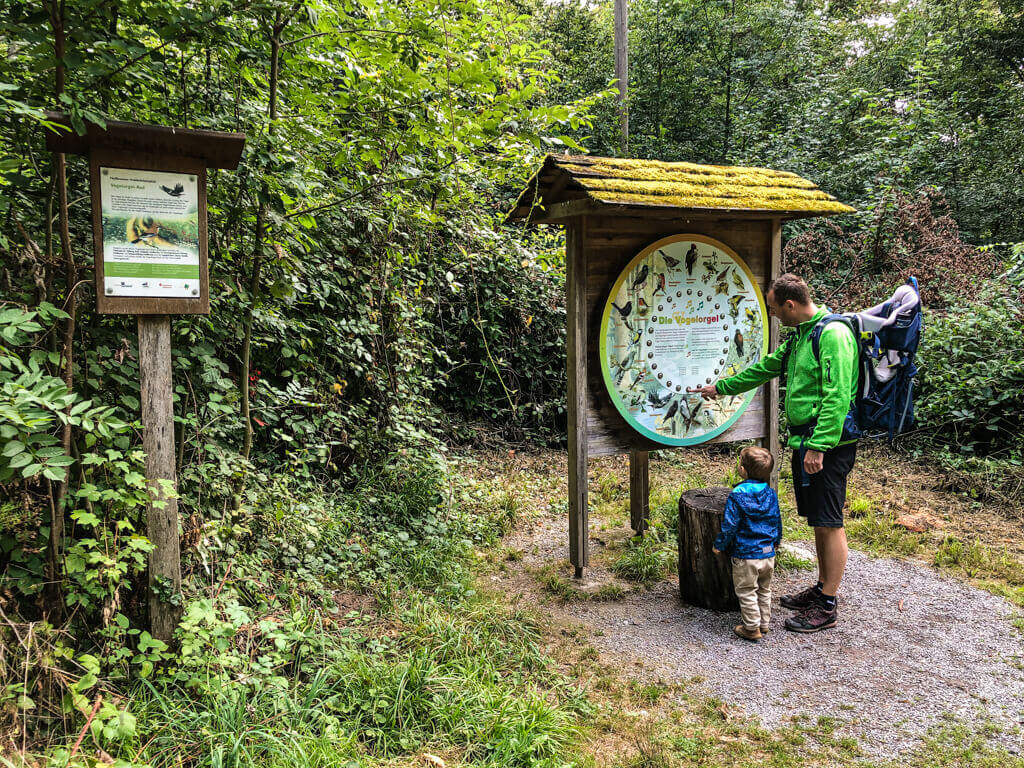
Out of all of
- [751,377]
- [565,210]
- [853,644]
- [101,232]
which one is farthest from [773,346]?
[101,232]

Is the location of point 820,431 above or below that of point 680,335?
below

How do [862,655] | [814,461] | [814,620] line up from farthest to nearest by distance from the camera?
[814,620] < [814,461] < [862,655]

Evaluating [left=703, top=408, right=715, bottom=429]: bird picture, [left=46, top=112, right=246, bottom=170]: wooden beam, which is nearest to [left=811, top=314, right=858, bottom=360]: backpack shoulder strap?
[left=703, top=408, right=715, bottom=429]: bird picture

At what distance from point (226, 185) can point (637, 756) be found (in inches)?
131

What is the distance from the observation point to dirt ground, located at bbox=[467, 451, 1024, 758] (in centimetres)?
323

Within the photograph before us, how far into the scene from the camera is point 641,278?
15.3ft

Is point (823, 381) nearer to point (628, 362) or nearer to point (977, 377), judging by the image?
point (628, 362)

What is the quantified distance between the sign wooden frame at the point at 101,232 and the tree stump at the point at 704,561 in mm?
3209

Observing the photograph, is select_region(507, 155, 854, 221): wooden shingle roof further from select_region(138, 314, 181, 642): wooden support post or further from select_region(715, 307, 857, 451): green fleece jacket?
select_region(138, 314, 181, 642): wooden support post

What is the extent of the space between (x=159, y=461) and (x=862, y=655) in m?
3.92

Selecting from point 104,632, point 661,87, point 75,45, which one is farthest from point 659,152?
point 104,632

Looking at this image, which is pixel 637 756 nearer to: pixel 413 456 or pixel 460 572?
pixel 460 572

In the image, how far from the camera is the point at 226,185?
323cm

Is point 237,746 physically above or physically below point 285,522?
below
